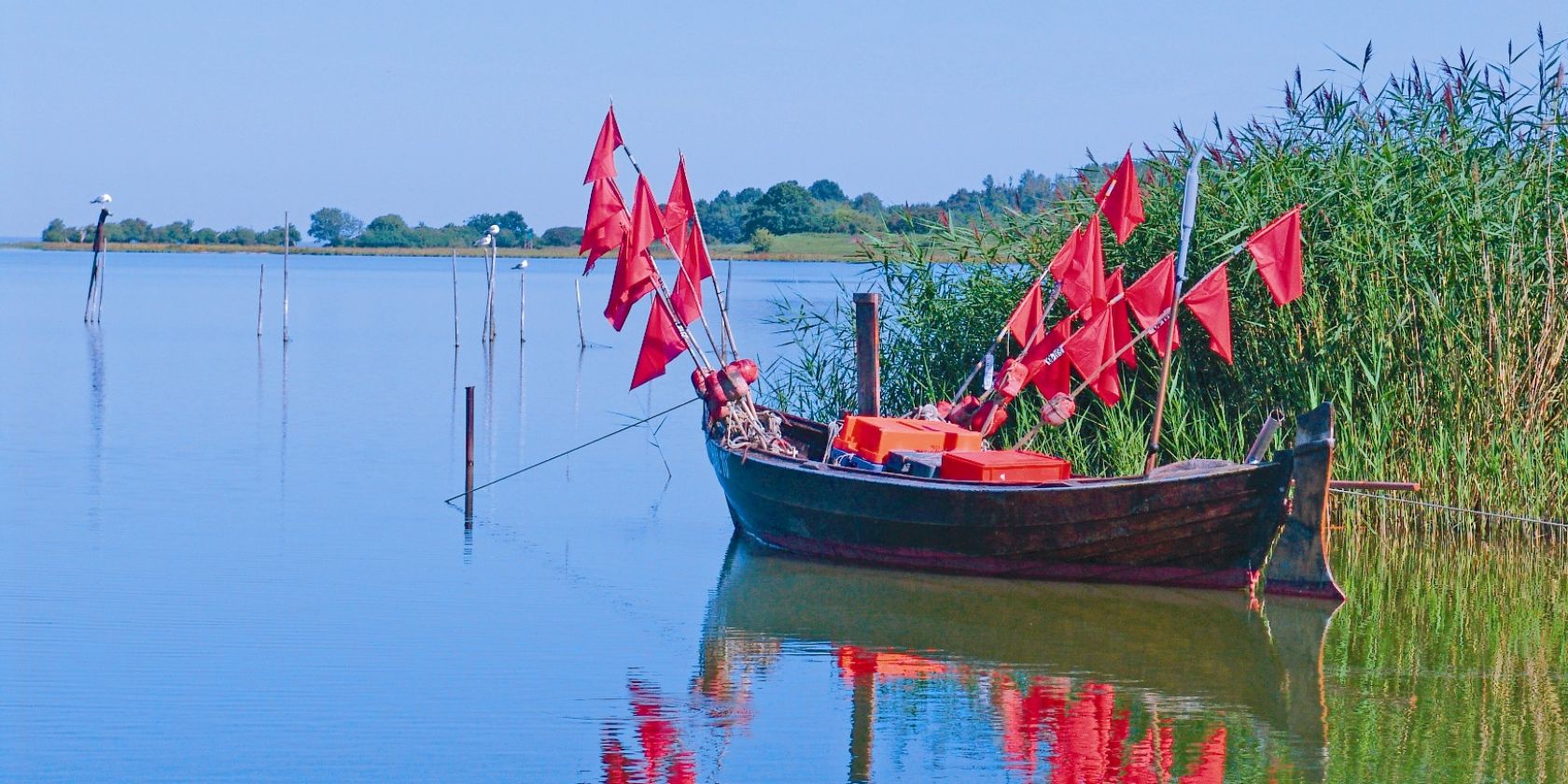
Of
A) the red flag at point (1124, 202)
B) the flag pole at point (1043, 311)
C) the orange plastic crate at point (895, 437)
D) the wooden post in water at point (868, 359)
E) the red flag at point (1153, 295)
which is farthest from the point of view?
the wooden post in water at point (868, 359)

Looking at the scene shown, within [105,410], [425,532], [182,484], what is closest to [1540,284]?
[425,532]

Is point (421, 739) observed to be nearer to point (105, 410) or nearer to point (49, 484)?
point (49, 484)

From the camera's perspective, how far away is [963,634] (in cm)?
1166

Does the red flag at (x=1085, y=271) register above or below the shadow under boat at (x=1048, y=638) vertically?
above

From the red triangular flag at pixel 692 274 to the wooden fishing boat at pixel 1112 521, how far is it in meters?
2.09

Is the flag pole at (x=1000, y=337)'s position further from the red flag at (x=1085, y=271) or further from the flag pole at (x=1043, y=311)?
the red flag at (x=1085, y=271)

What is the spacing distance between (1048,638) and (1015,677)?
3.32 feet

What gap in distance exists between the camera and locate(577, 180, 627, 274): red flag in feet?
49.0

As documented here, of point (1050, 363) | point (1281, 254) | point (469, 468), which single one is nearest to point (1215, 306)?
point (1281, 254)

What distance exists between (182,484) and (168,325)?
28.9m

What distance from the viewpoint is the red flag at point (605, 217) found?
14930 millimetres

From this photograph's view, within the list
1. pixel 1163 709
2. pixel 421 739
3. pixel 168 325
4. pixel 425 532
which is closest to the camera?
pixel 421 739

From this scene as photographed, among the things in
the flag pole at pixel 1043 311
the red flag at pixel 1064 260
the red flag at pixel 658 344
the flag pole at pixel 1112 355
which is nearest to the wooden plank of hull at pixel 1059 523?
the flag pole at pixel 1112 355

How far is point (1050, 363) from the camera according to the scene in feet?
47.3
